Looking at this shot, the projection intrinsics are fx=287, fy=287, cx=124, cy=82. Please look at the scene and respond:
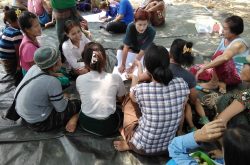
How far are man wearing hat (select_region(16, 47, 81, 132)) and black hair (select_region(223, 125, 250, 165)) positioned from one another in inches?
65.1

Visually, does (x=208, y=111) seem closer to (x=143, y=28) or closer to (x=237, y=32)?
(x=237, y=32)

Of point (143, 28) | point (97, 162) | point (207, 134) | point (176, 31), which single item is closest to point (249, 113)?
point (207, 134)

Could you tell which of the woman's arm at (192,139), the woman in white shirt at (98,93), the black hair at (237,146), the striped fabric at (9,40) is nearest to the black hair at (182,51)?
the woman in white shirt at (98,93)

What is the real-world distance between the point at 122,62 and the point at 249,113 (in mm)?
1702

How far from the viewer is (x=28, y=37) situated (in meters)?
3.14

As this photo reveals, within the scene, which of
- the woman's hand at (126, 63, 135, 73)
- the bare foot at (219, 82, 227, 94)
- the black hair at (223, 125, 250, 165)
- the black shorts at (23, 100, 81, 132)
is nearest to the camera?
the black hair at (223, 125, 250, 165)

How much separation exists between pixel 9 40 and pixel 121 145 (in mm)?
1781

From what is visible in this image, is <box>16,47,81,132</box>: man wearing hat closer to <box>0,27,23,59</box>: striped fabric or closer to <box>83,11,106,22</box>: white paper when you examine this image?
<box>0,27,23,59</box>: striped fabric

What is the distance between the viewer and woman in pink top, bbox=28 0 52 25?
17.1ft

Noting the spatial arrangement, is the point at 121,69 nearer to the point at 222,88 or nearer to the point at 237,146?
the point at 222,88

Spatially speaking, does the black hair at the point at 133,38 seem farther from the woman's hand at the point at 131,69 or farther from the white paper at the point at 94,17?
the white paper at the point at 94,17

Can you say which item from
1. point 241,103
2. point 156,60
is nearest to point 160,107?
point 156,60

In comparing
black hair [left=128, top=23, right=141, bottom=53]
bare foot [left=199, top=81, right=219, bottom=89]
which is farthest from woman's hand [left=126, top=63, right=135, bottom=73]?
bare foot [left=199, top=81, right=219, bottom=89]

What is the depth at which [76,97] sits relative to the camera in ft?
10.9
